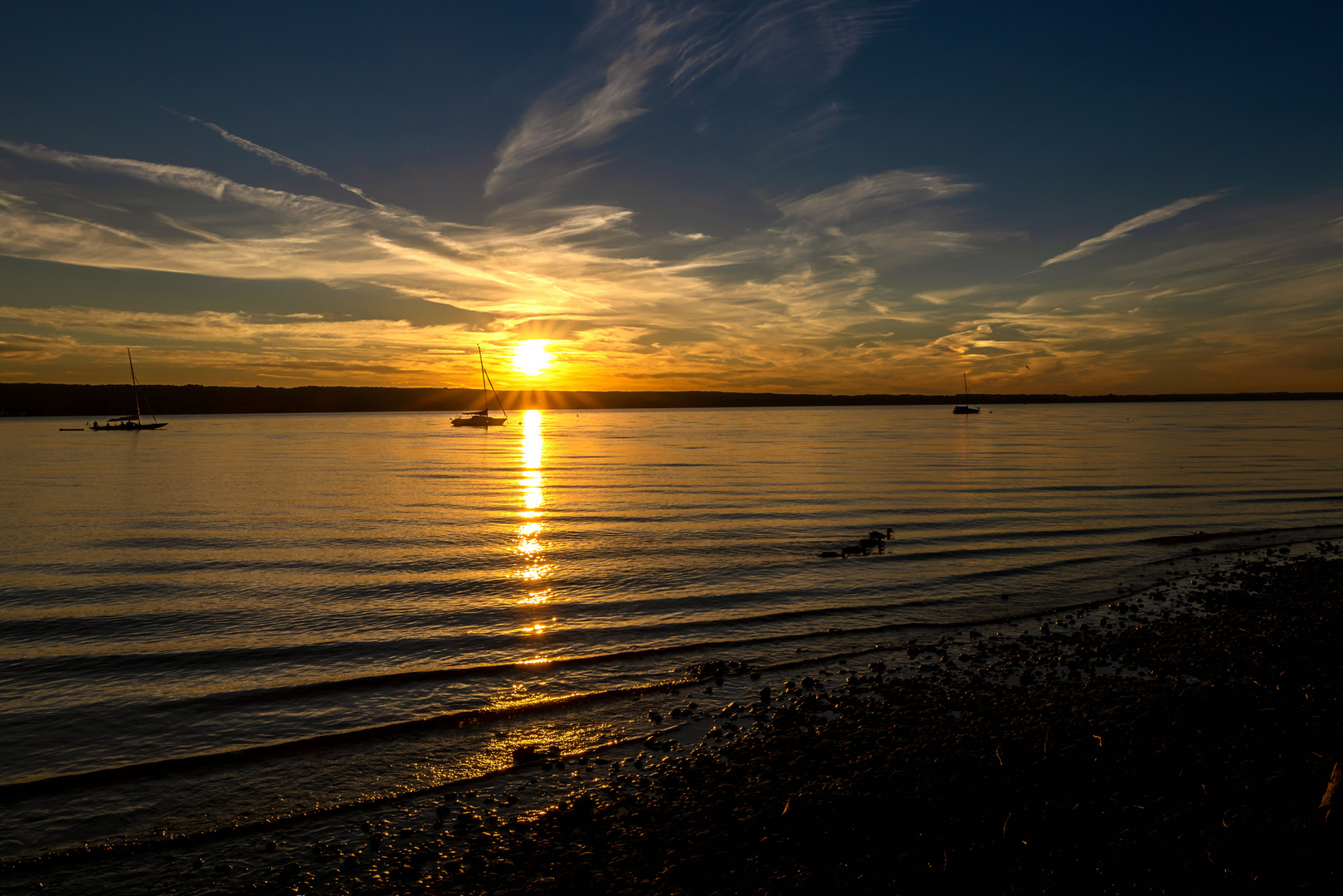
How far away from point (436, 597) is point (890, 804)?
15618 millimetres

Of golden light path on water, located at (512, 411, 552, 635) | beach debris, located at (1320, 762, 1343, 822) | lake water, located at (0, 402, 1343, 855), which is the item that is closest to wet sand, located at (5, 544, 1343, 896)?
beach debris, located at (1320, 762, 1343, 822)

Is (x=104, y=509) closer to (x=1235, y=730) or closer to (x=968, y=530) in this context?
(x=968, y=530)

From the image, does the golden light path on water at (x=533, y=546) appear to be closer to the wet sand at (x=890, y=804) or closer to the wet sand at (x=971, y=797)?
the wet sand at (x=890, y=804)

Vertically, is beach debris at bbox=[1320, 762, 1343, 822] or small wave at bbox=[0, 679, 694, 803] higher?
beach debris at bbox=[1320, 762, 1343, 822]

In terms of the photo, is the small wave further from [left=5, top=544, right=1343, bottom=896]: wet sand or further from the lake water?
[left=5, top=544, right=1343, bottom=896]: wet sand

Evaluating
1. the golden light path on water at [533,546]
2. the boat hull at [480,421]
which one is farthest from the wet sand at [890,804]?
the boat hull at [480,421]

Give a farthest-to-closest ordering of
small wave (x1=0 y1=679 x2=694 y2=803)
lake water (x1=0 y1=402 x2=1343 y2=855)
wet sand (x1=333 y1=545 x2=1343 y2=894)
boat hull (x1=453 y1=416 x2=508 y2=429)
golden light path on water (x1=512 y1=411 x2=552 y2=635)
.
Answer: boat hull (x1=453 y1=416 x2=508 y2=429) < golden light path on water (x1=512 y1=411 x2=552 y2=635) < lake water (x1=0 y1=402 x2=1343 y2=855) < small wave (x1=0 y1=679 x2=694 y2=803) < wet sand (x1=333 y1=545 x2=1343 y2=894)

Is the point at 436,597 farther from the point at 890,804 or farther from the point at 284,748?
the point at 890,804

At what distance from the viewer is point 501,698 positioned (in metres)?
12.7

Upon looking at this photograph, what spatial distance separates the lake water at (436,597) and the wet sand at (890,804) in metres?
1.21

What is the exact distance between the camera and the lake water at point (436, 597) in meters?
10.6

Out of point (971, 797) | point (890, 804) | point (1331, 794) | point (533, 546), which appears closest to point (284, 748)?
point (890, 804)

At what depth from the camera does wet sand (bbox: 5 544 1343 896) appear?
22.2 feet

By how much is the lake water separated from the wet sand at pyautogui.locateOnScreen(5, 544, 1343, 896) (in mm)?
1207
